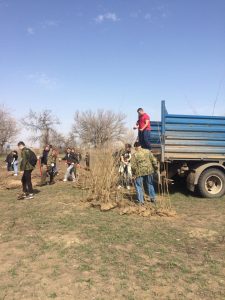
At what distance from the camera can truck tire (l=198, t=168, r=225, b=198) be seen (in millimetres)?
9055

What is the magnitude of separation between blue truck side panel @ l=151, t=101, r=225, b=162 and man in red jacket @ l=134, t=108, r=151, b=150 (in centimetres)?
37

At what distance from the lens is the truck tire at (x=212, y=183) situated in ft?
29.7

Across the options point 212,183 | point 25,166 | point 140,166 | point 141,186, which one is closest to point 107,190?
point 141,186

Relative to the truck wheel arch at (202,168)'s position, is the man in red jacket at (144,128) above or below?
above

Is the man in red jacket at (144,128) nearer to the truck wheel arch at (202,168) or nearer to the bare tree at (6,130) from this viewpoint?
the truck wheel arch at (202,168)

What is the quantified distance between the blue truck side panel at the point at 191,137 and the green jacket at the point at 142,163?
83cm

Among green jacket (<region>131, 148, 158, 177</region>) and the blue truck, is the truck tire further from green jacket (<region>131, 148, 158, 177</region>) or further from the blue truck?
green jacket (<region>131, 148, 158, 177</region>)

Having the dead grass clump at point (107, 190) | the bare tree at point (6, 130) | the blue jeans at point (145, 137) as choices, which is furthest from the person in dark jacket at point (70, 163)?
the bare tree at point (6, 130)

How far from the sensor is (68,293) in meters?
3.88

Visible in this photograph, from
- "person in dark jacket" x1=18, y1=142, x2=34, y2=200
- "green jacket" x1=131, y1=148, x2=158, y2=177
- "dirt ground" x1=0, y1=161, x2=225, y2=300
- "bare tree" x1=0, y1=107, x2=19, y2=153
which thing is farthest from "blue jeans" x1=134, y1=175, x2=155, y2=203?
"bare tree" x1=0, y1=107, x2=19, y2=153

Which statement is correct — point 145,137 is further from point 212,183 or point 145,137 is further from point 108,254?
point 108,254

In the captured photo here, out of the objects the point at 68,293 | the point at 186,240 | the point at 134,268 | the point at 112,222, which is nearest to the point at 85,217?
the point at 112,222

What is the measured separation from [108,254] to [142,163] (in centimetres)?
323

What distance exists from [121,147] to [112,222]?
234 centimetres
